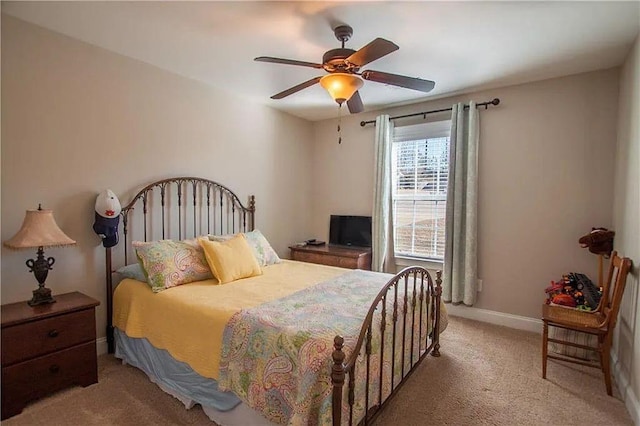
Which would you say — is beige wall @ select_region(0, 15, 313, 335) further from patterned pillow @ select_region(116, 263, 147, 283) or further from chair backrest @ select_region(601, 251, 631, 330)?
chair backrest @ select_region(601, 251, 631, 330)

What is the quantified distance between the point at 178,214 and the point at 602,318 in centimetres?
364

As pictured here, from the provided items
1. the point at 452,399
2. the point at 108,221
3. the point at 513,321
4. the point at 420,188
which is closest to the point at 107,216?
the point at 108,221

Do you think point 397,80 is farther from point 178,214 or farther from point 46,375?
point 46,375

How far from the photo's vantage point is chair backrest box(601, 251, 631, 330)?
7.07ft

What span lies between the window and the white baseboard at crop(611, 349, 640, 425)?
1.80m

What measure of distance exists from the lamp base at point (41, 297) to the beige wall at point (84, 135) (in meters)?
0.19

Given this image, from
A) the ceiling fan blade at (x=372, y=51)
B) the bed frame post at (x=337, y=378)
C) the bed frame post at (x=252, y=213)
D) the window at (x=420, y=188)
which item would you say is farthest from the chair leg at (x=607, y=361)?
the bed frame post at (x=252, y=213)

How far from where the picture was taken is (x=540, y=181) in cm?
333

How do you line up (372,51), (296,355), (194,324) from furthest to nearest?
1. (194,324)
2. (372,51)
3. (296,355)

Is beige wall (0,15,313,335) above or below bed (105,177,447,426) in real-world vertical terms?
above

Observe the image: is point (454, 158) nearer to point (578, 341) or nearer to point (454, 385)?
point (578, 341)

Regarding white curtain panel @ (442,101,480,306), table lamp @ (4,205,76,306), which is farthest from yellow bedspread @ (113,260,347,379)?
white curtain panel @ (442,101,480,306)

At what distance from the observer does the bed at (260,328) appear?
1573mm

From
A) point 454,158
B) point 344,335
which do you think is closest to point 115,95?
point 344,335
